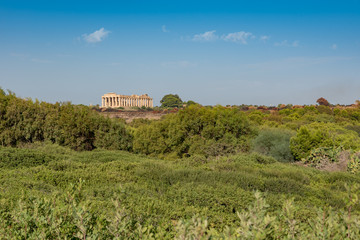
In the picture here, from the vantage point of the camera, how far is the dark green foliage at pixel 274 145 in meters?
15.9

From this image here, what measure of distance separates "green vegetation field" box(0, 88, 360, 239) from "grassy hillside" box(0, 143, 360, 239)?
0.03 meters

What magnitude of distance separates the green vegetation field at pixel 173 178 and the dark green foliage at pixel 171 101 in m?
47.0

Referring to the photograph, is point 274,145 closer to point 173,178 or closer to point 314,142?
point 314,142

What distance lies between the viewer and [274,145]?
1631 cm

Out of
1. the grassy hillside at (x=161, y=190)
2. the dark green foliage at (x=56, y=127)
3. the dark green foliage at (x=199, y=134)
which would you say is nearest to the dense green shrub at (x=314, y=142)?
the dark green foliage at (x=199, y=134)

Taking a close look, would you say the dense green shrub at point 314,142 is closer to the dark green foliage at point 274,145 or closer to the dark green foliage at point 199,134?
the dark green foliage at point 274,145

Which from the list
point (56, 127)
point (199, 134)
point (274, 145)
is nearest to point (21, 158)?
point (56, 127)

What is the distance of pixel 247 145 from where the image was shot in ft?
53.7

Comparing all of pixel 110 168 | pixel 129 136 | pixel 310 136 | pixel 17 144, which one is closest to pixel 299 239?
pixel 110 168

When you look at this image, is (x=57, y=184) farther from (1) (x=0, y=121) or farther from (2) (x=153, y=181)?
(1) (x=0, y=121)

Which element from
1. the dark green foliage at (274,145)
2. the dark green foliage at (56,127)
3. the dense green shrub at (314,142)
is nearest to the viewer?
the dense green shrub at (314,142)

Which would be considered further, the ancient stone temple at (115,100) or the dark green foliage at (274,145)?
the ancient stone temple at (115,100)

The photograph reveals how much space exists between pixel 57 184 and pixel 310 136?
13.2 m

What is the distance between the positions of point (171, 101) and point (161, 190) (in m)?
60.2
